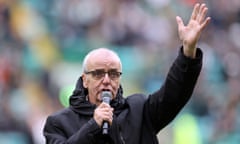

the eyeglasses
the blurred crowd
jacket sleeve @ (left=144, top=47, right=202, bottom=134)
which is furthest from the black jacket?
the blurred crowd

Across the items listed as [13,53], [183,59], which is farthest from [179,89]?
[13,53]

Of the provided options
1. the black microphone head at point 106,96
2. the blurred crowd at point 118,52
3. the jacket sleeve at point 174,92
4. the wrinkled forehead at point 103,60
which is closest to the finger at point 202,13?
the jacket sleeve at point 174,92

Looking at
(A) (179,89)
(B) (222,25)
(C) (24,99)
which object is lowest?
Result: (A) (179,89)

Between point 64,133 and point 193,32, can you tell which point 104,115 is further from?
point 193,32

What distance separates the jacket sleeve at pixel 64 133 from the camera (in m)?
4.66

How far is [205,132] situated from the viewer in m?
10.8

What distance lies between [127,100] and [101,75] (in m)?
0.22

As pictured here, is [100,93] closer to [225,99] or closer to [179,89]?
[179,89]

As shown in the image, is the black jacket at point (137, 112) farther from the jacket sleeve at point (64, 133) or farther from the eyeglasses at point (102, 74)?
the eyeglasses at point (102, 74)

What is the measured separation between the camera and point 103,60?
4902mm

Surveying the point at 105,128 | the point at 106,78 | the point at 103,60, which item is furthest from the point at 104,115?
the point at 103,60

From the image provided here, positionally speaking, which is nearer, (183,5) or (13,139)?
(13,139)

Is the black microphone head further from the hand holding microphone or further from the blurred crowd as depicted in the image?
the blurred crowd

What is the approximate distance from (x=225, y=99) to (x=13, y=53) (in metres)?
2.71
